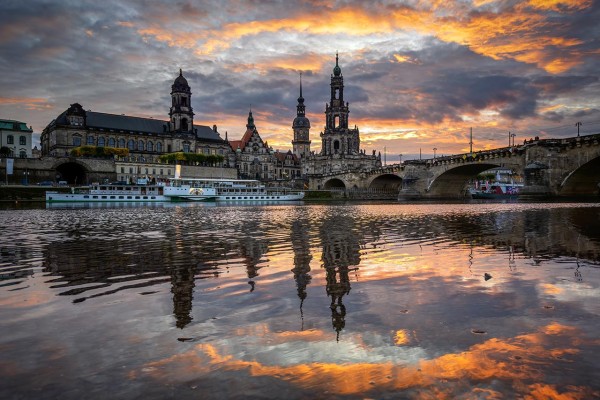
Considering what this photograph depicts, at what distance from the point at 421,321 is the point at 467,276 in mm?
3522

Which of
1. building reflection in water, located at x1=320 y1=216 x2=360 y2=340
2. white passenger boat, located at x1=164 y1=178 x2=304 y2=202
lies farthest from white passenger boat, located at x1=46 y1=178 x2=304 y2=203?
building reflection in water, located at x1=320 y1=216 x2=360 y2=340

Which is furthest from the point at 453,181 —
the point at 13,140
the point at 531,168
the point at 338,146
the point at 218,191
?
the point at 13,140

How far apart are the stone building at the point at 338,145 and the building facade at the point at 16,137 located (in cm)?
8422

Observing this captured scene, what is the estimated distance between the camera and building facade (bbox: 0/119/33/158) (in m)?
101

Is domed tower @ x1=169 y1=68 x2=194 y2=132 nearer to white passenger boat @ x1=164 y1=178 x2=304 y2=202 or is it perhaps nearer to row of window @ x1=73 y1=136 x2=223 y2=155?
row of window @ x1=73 y1=136 x2=223 y2=155

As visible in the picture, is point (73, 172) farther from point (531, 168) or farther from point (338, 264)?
point (338, 264)

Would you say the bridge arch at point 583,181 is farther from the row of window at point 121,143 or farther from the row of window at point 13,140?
the row of window at point 13,140

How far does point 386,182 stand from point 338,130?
44.3 metres

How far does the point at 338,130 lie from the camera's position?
6245 inches

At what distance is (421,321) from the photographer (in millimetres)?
6016

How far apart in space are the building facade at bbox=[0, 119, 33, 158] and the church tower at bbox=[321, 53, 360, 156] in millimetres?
89251

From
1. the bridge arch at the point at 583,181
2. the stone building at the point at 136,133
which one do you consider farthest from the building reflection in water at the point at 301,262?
the stone building at the point at 136,133

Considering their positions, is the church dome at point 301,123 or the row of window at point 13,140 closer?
the row of window at point 13,140

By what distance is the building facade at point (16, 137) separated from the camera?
101m
